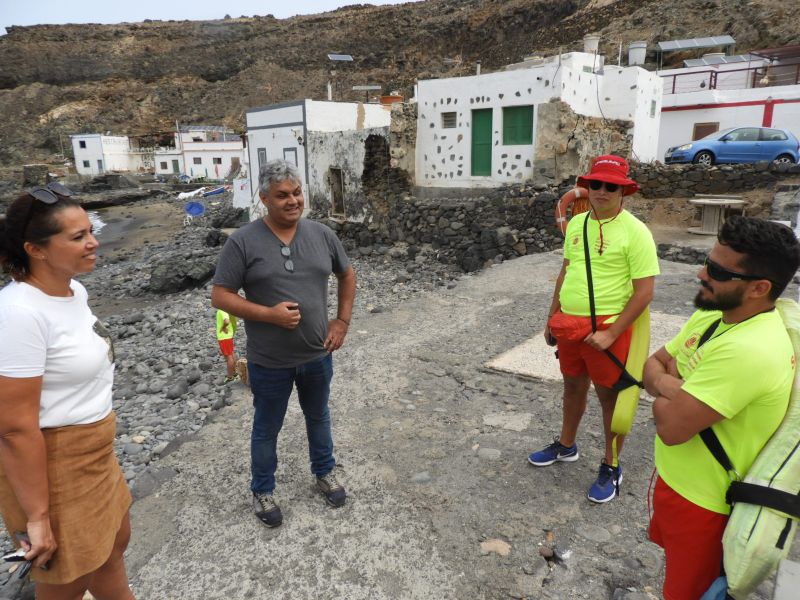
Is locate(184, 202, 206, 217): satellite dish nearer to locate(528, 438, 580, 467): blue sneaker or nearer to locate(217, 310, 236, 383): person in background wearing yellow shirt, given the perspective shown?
locate(217, 310, 236, 383): person in background wearing yellow shirt

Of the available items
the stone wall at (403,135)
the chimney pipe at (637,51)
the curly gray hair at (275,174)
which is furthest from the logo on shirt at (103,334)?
the chimney pipe at (637,51)

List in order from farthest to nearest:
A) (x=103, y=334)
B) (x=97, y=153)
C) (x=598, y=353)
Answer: (x=97, y=153)
(x=598, y=353)
(x=103, y=334)

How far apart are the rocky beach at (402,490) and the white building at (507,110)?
7629 millimetres

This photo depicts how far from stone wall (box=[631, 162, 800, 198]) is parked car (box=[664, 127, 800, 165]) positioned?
133 cm

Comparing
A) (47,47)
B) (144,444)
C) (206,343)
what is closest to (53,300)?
(144,444)

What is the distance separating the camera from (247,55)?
65500 millimetres

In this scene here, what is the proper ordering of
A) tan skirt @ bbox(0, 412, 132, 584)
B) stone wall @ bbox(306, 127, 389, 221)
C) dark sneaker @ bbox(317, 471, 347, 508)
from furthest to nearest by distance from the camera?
stone wall @ bbox(306, 127, 389, 221) < dark sneaker @ bbox(317, 471, 347, 508) < tan skirt @ bbox(0, 412, 132, 584)

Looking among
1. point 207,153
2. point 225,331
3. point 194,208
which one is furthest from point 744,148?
point 207,153

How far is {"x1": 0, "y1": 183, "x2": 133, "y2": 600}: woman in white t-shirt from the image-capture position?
4.91 ft

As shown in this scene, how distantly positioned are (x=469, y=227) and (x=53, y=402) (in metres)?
12.5

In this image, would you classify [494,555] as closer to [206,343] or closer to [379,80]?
[206,343]

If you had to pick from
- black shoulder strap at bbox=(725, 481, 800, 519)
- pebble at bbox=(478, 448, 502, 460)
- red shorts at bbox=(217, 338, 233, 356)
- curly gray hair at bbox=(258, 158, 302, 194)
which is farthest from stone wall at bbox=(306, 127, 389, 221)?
black shoulder strap at bbox=(725, 481, 800, 519)

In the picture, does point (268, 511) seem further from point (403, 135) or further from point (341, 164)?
point (341, 164)

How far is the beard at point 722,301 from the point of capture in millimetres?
1527
